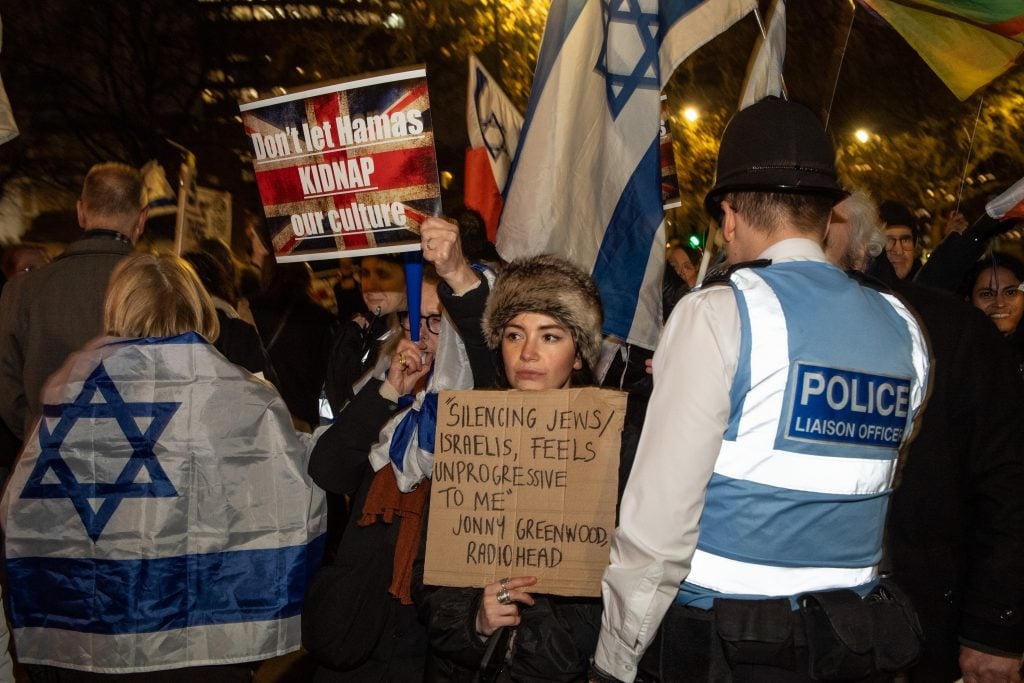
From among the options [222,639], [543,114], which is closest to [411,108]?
[543,114]

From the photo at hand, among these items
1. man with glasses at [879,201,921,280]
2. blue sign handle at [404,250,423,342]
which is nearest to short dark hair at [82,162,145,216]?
blue sign handle at [404,250,423,342]

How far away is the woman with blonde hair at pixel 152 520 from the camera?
330cm

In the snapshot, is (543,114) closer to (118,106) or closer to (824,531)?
(824,531)

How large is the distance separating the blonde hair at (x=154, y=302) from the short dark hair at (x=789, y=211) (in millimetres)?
2053

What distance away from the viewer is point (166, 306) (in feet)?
11.5

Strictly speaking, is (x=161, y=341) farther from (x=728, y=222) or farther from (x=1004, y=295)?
(x=1004, y=295)

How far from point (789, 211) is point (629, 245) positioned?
1430 millimetres

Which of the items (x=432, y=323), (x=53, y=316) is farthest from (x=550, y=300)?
(x=53, y=316)

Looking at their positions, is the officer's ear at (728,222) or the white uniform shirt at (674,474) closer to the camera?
the white uniform shirt at (674,474)

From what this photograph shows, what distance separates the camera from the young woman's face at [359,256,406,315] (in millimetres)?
5805

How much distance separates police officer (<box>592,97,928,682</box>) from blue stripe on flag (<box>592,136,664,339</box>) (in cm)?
142

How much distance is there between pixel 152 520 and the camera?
333cm

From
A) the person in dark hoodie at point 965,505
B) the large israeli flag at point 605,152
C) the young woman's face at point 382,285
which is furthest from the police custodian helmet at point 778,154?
the young woman's face at point 382,285

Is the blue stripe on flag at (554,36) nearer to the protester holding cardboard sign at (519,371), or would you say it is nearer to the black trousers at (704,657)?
the protester holding cardboard sign at (519,371)
